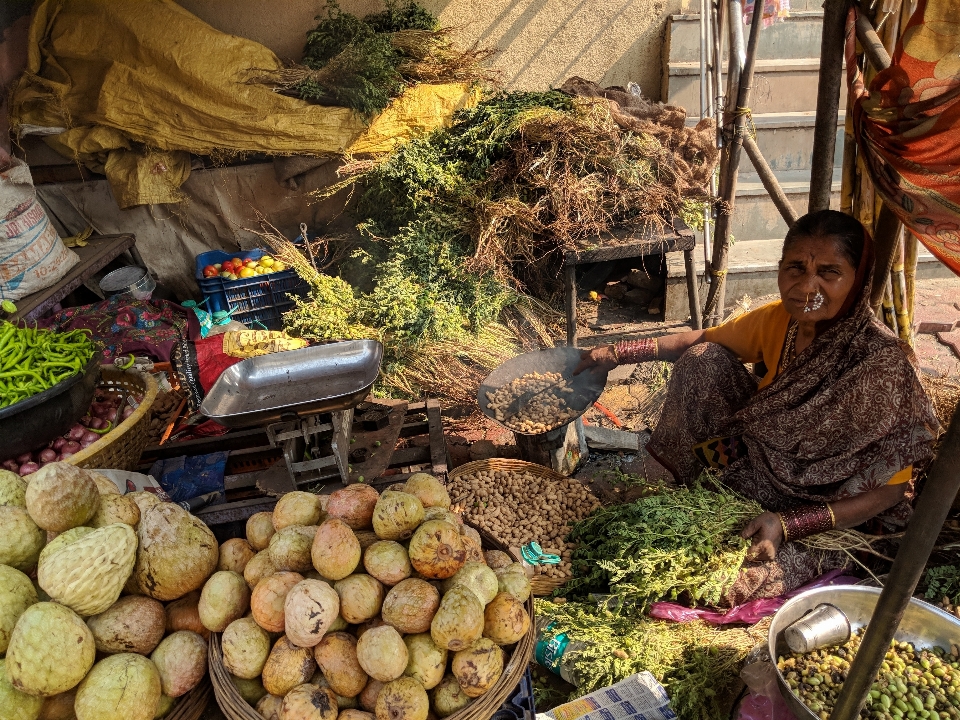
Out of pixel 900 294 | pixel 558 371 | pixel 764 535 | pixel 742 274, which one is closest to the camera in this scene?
pixel 764 535

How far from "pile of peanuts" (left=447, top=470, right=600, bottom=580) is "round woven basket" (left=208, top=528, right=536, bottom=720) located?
1.12 m

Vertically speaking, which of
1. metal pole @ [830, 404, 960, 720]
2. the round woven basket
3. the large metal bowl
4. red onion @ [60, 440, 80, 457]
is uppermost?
metal pole @ [830, 404, 960, 720]

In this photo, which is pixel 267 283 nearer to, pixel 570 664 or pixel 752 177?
pixel 570 664

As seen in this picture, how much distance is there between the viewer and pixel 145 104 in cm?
436

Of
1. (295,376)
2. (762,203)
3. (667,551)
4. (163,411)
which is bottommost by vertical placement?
(163,411)

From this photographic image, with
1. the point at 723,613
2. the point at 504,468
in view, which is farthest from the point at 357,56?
the point at 723,613

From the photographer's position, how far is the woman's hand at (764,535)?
2170 millimetres

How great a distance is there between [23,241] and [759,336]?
420 centimetres

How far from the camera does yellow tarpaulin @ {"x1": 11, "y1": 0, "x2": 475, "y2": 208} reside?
4340mm

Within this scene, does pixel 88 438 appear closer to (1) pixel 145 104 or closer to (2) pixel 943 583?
(1) pixel 145 104

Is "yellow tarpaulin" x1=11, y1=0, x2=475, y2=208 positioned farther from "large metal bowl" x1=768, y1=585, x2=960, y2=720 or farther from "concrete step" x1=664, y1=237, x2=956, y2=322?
"large metal bowl" x1=768, y1=585, x2=960, y2=720

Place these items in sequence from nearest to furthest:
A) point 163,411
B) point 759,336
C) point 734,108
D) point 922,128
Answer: point 922,128 < point 759,336 < point 734,108 < point 163,411

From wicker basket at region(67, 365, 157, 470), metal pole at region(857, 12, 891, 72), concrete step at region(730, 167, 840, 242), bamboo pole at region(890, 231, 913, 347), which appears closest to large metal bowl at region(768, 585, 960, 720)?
bamboo pole at region(890, 231, 913, 347)

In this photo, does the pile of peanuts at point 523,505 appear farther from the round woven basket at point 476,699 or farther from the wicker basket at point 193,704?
the wicker basket at point 193,704
